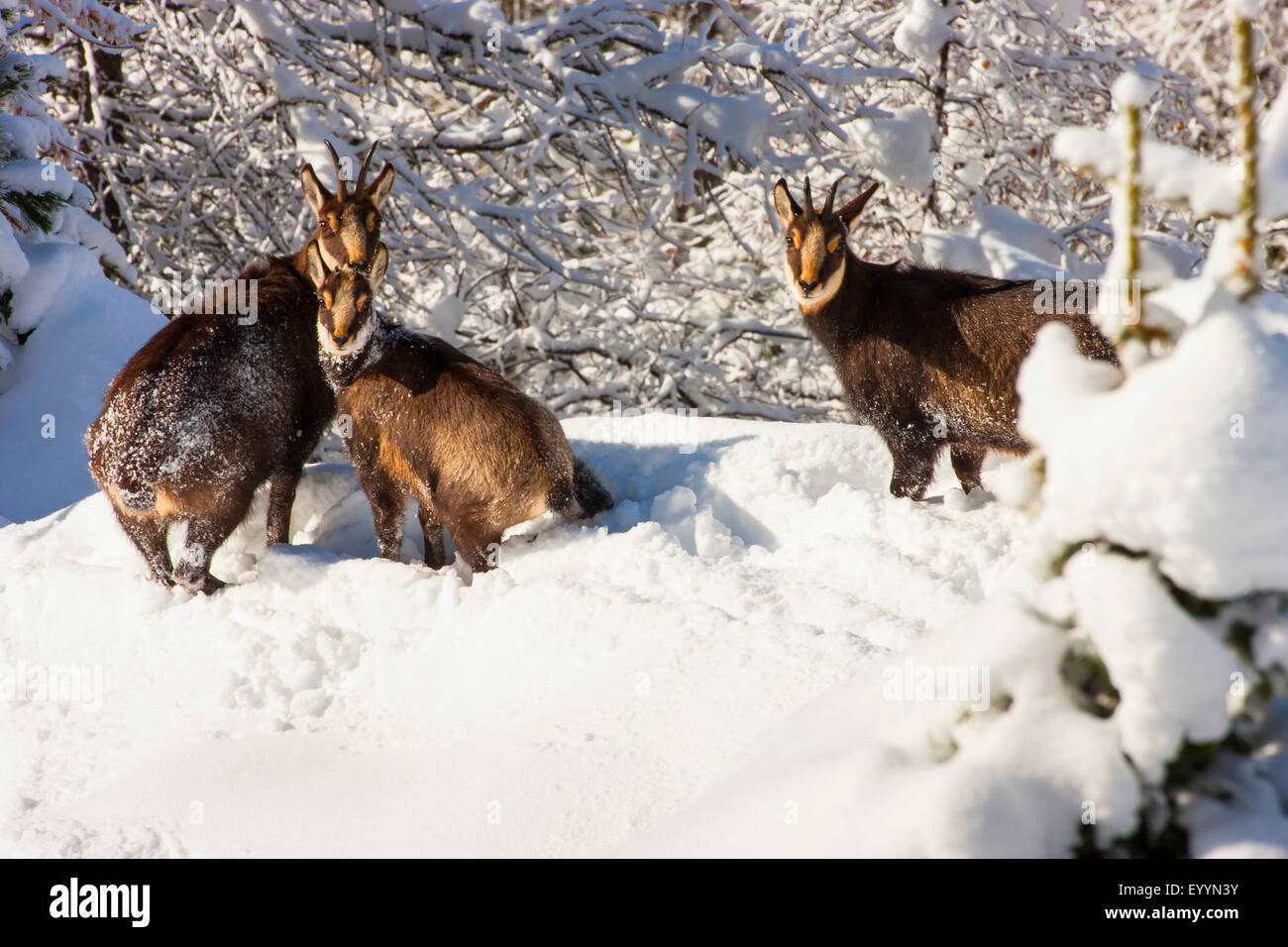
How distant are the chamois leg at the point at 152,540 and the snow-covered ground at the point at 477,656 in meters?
0.09

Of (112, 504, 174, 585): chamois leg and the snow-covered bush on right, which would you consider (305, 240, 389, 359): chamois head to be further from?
the snow-covered bush on right

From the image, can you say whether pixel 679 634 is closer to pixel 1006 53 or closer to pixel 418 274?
pixel 418 274

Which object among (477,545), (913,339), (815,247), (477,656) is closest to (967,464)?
(913,339)

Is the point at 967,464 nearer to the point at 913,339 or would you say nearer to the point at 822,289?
the point at 913,339

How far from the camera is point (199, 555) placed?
417 cm

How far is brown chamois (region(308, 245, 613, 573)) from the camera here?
166 inches

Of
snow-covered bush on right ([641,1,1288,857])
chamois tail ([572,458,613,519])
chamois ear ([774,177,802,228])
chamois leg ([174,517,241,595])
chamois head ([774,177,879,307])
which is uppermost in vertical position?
chamois ear ([774,177,802,228])

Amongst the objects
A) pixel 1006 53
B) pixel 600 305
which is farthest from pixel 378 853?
pixel 1006 53

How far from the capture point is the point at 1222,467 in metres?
1.57

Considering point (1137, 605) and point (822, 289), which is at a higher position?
point (822, 289)

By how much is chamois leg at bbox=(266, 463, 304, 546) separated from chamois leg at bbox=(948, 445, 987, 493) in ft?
10.0

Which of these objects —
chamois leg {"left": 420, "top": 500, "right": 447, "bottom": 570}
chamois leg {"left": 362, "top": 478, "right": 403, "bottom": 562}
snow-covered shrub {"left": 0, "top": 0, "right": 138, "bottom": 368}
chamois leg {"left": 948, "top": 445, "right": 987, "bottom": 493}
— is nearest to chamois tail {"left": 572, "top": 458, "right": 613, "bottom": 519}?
chamois leg {"left": 420, "top": 500, "right": 447, "bottom": 570}

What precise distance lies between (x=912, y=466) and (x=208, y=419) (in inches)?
120

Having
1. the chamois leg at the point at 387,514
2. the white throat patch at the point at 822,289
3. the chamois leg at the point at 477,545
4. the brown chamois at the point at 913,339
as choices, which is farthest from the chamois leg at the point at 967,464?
the chamois leg at the point at 387,514
